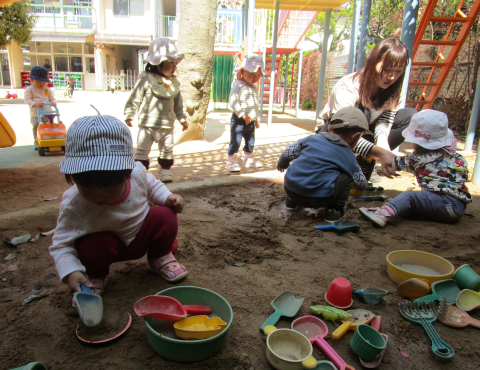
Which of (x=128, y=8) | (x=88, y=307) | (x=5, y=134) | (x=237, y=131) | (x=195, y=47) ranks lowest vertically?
(x=88, y=307)

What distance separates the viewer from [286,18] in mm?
9938

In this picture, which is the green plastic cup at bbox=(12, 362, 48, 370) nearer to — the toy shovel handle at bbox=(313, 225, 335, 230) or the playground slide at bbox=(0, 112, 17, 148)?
the toy shovel handle at bbox=(313, 225, 335, 230)

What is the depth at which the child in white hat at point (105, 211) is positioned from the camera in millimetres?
1315

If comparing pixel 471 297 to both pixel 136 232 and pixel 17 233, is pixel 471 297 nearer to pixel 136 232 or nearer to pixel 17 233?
pixel 136 232

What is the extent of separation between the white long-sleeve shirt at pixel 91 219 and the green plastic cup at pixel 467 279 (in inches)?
66.7

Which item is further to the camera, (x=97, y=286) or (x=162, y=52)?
(x=162, y=52)

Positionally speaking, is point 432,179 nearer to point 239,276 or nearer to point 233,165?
point 239,276

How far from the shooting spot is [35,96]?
18.7 feet

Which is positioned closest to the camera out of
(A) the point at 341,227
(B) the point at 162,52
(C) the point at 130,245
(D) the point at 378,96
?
(C) the point at 130,245

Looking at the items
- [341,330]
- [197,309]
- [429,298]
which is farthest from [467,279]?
[197,309]

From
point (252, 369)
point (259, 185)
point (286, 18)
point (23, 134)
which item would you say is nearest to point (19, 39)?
point (23, 134)

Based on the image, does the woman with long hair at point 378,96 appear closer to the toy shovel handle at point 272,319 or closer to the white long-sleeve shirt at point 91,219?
the toy shovel handle at point 272,319

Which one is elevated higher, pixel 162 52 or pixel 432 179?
pixel 162 52

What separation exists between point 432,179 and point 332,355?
199cm
